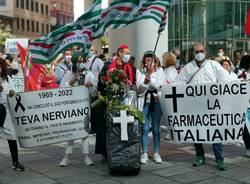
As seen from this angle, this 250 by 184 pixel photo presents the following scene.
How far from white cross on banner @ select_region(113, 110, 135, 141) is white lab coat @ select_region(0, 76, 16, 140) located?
163 cm

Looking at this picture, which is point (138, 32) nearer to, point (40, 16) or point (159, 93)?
point (159, 93)

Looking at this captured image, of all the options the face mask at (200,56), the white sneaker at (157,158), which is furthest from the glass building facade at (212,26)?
the face mask at (200,56)

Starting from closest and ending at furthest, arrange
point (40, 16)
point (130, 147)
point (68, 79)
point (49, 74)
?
point (130, 147)
point (68, 79)
point (49, 74)
point (40, 16)

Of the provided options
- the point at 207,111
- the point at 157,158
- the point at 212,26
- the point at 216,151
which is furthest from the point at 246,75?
the point at 212,26

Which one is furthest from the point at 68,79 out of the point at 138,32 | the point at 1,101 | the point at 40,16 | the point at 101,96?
the point at 40,16

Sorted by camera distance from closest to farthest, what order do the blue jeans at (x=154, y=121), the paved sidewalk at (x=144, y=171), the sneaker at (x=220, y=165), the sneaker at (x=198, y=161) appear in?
the paved sidewalk at (x=144, y=171)
the sneaker at (x=220, y=165)
the sneaker at (x=198, y=161)
the blue jeans at (x=154, y=121)

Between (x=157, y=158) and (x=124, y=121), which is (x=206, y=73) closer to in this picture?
(x=124, y=121)

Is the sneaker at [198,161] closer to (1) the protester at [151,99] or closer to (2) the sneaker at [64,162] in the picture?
(1) the protester at [151,99]

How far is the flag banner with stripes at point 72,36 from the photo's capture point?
763 centimetres

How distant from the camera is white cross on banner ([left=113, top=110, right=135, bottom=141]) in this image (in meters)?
6.77

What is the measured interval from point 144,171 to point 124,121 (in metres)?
0.86

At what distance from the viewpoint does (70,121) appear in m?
7.59

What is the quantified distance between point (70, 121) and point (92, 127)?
0.37 m

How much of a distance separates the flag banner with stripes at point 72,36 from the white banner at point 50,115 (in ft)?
2.29
